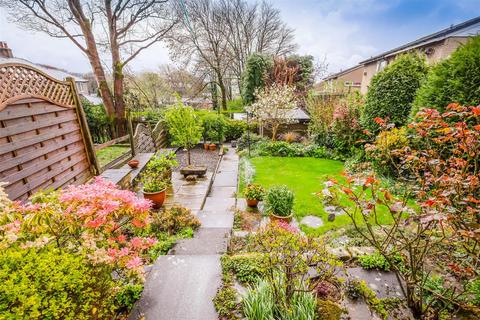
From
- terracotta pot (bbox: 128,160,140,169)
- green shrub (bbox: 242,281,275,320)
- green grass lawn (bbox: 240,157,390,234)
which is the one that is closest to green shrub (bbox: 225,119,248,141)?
green grass lawn (bbox: 240,157,390,234)

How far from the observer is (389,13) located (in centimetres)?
704

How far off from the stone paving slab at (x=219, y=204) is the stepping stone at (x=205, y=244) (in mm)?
1462

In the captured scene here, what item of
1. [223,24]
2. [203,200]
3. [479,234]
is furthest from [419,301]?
[223,24]

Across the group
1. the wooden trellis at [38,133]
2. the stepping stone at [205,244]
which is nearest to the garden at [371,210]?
the stepping stone at [205,244]

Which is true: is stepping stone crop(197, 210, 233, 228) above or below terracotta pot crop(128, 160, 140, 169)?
below

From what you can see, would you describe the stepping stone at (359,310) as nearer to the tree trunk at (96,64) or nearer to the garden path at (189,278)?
the garden path at (189,278)

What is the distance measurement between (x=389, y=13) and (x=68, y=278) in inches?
389

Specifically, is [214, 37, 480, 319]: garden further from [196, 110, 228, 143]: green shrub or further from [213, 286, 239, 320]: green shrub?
[196, 110, 228, 143]: green shrub

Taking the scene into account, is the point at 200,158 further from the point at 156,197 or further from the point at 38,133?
the point at 38,133

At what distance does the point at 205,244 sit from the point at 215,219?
1.16 m

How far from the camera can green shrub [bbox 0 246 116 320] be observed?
1.36 meters


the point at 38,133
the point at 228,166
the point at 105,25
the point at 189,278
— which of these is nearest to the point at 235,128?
the point at 228,166

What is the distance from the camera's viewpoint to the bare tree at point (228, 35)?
18050 mm

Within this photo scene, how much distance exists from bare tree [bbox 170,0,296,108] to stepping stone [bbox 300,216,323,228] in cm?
1625
